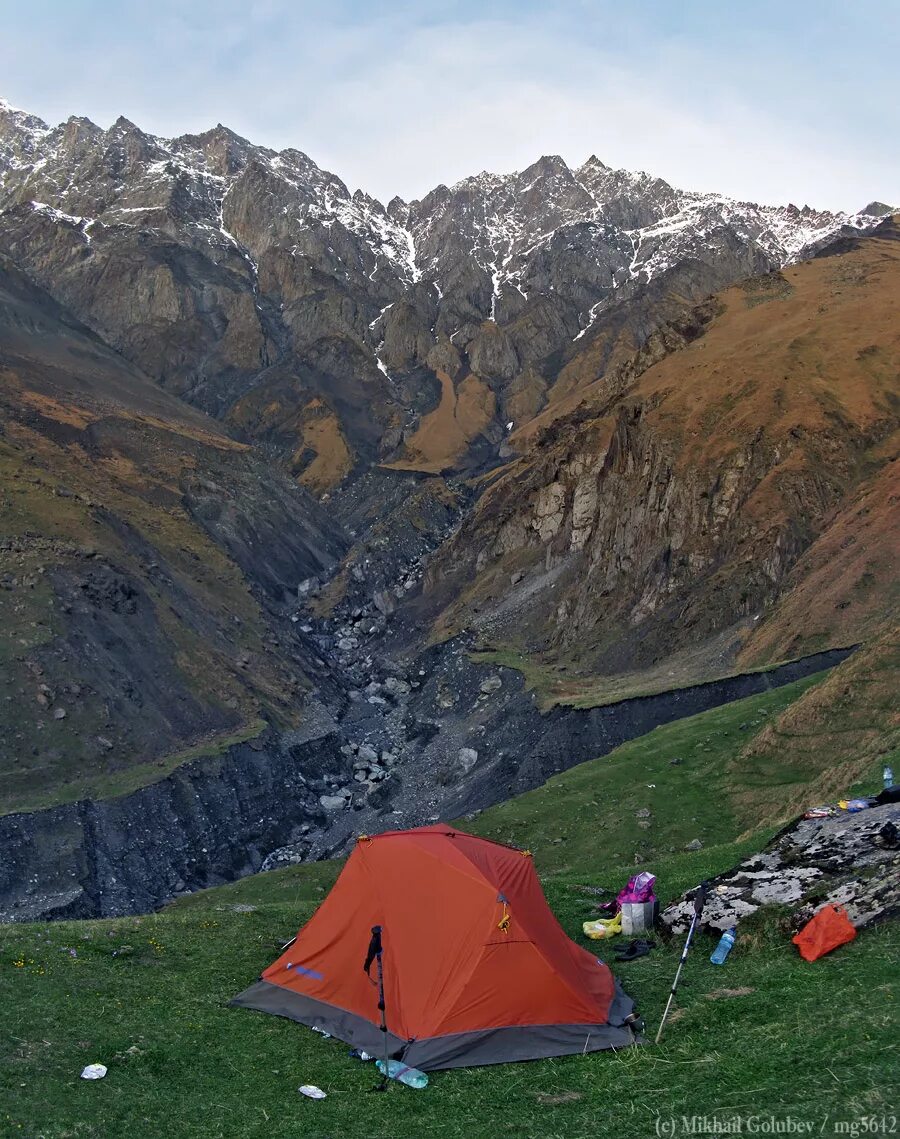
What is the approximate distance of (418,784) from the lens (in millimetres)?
60594

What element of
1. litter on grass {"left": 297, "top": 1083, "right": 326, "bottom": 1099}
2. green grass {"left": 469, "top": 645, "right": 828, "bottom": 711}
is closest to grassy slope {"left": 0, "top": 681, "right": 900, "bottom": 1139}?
litter on grass {"left": 297, "top": 1083, "right": 326, "bottom": 1099}

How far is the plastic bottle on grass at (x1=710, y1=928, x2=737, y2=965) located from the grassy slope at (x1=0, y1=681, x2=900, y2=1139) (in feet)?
0.52

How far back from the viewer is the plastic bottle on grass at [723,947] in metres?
15.3

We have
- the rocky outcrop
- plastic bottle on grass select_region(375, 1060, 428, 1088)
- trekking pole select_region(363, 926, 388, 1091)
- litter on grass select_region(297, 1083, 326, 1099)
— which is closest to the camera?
litter on grass select_region(297, 1083, 326, 1099)

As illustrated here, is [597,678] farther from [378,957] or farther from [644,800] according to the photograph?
[378,957]

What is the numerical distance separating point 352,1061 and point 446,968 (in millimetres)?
2115

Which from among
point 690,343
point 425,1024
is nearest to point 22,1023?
point 425,1024

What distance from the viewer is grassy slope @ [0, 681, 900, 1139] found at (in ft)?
35.7

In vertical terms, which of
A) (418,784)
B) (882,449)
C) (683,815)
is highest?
(882,449)

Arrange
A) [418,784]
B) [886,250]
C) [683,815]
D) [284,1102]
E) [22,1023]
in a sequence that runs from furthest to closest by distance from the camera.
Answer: [886,250], [418,784], [683,815], [22,1023], [284,1102]

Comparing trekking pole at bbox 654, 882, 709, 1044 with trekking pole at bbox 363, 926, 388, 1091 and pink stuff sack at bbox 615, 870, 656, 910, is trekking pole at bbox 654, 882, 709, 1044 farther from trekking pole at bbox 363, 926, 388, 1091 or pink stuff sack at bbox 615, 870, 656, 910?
trekking pole at bbox 363, 926, 388, 1091

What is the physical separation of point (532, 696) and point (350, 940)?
50742 mm

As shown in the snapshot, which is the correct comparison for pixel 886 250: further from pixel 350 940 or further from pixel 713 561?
pixel 350 940

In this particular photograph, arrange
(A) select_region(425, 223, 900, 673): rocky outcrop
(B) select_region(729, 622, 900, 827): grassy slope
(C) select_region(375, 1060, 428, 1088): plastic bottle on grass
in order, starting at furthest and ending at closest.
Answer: (A) select_region(425, 223, 900, 673): rocky outcrop → (B) select_region(729, 622, 900, 827): grassy slope → (C) select_region(375, 1060, 428, 1088): plastic bottle on grass
